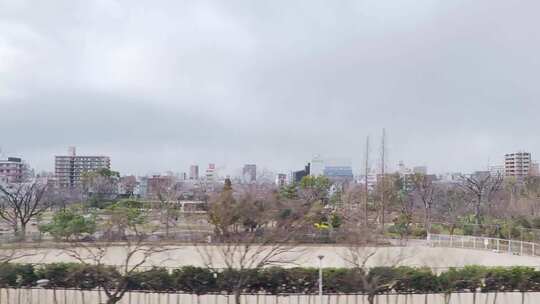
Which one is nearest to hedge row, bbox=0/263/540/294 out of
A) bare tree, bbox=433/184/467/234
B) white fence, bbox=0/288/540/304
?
white fence, bbox=0/288/540/304

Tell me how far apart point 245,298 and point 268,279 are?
0.86 m

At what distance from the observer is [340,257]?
49.7 feet

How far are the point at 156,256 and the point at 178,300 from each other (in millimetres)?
4841

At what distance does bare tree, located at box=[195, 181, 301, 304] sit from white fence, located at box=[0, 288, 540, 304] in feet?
2.44

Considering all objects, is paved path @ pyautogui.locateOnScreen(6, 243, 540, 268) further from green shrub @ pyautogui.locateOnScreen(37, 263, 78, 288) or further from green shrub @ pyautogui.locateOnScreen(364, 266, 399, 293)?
green shrub @ pyautogui.locateOnScreen(37, 263, 78, 288)

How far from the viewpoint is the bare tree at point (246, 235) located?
9047mm

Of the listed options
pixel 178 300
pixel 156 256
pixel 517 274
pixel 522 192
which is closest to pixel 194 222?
pixel 156 256

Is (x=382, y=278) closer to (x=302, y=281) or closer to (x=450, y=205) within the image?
(x=302, y=281)

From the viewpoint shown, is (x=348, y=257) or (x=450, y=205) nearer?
(x=348, y=257)

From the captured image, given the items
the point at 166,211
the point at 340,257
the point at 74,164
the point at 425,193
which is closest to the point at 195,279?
the point at 340,257

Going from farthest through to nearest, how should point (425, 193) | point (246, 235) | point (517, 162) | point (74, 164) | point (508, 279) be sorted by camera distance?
point (517, 162)
point (74, 164)
point (425, 193)
point (508, 279)
point (246, 235)

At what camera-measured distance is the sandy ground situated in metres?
11.4

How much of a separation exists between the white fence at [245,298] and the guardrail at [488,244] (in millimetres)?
10456

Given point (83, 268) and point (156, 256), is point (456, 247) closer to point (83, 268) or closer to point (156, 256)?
point (156, 256)
